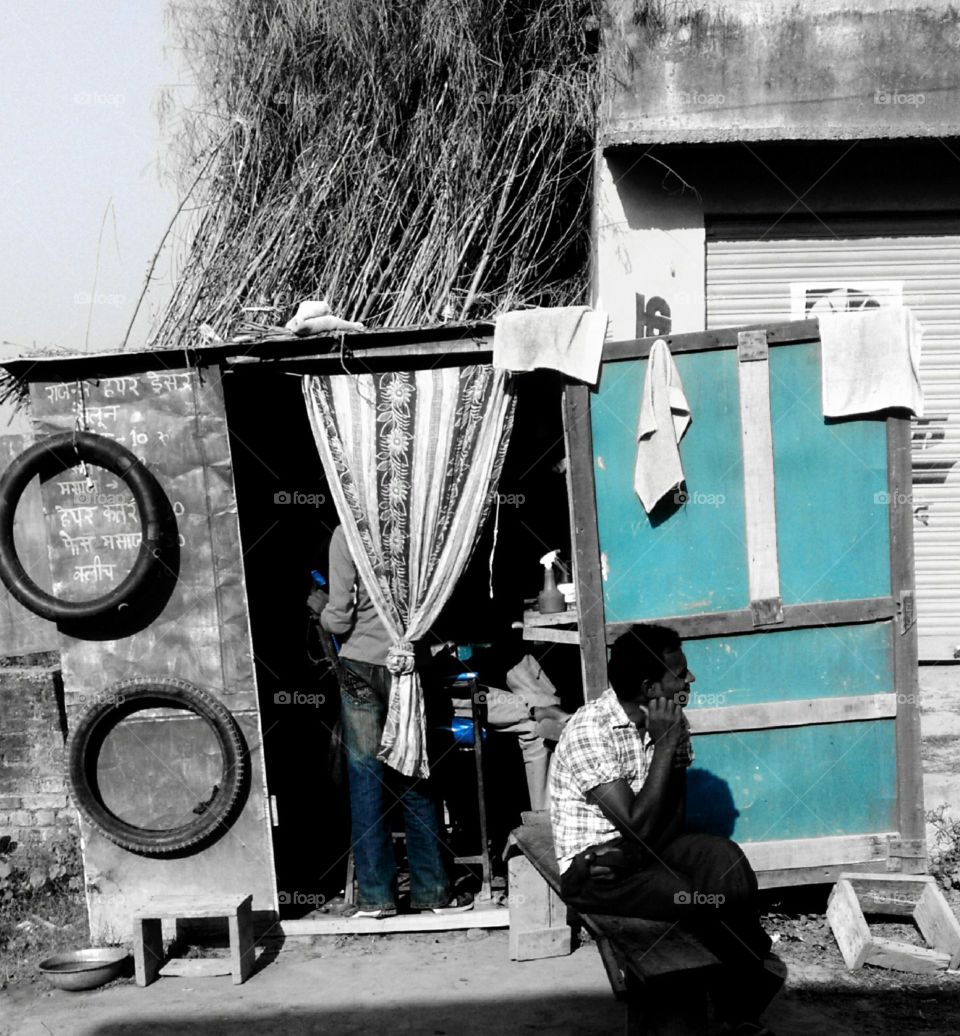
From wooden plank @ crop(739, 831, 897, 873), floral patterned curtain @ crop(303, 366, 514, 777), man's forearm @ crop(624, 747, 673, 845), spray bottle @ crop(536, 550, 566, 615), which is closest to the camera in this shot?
man's forearm @ crop(624, 747, 673, 845)

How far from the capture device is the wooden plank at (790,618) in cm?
580

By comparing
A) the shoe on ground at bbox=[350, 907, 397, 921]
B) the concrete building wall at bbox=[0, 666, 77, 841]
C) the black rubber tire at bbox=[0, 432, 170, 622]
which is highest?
the black rubber tire at bbox=[0, 432, 170, 622]

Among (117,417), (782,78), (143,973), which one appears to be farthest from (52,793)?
(782,78)

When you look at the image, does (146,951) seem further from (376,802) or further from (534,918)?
(534,918)

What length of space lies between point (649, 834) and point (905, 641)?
230 cm

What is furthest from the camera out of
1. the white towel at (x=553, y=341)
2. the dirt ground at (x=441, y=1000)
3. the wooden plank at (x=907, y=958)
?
the white towel at (x=553, y=341)

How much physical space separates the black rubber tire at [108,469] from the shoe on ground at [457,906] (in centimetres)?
234

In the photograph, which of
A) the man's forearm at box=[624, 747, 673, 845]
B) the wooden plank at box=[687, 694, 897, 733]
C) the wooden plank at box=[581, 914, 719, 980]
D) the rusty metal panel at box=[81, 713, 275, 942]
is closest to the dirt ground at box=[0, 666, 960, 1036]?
the rusty metal panel at box=[81, 713, 275, 942]

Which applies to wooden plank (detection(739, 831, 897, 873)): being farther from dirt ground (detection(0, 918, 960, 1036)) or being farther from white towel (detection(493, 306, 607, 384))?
white towel (detection(493, 306, 607, 384))

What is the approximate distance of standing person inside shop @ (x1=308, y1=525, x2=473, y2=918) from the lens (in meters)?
6.22

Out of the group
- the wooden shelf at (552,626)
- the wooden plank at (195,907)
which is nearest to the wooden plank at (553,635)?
the wooden shelf at (552,626)

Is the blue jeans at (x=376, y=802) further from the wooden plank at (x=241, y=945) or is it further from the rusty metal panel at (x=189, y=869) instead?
the wooden plank at (x=241, y=945)

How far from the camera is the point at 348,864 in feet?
21.4

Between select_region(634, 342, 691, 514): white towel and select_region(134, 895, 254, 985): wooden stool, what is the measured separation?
2.85 metres
